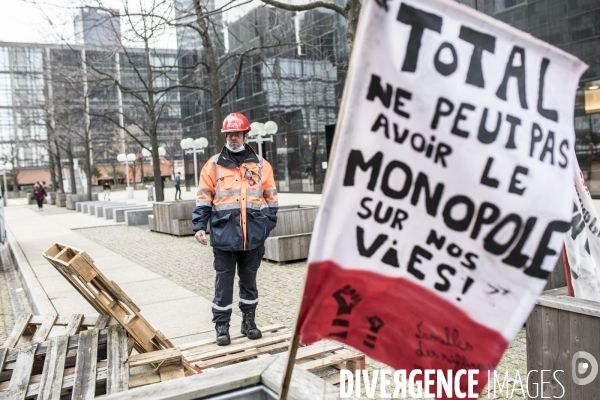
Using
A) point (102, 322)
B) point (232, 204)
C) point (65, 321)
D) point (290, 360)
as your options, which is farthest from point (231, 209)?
point (290, 360)

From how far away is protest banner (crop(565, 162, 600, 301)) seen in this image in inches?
143

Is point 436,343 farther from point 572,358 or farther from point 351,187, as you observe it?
point 572,358

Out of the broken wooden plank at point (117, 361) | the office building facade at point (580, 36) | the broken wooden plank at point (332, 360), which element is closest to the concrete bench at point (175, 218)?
the broken wooden plank at point (332, 360)

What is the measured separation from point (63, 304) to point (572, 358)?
623 cm

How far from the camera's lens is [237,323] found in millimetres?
6027

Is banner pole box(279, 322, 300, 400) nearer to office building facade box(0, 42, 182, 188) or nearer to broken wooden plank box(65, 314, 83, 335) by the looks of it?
broken wooden plank box(65, 314, 83, 335)

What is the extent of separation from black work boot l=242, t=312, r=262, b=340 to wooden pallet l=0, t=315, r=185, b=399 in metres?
1.17

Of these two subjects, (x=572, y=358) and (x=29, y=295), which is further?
(x=29, y=295)

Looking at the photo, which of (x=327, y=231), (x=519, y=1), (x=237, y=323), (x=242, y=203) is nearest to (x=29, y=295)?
(x=237, y=323)

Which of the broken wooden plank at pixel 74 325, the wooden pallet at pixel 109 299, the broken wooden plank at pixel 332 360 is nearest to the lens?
the wooden pallet at pixel 109 299

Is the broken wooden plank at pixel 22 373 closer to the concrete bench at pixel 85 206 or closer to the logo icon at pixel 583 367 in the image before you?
the logo icon at pixel 583 367

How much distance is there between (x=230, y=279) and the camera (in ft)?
16.4

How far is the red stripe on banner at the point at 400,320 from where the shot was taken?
1.68 m

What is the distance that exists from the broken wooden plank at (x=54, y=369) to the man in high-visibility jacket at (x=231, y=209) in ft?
4.77
